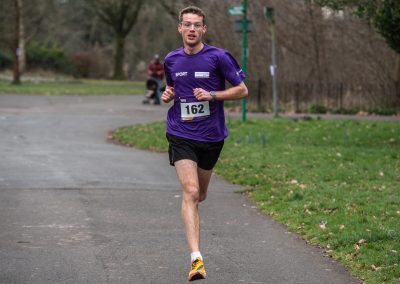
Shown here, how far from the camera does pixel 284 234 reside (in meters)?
9.43

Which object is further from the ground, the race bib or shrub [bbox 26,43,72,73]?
the race bib

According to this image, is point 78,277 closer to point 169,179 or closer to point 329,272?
point 329,272

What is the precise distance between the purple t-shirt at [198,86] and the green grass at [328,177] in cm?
167

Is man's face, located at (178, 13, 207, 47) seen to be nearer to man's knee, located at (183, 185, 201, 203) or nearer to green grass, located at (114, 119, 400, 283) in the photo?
man's knee, located at (183, 185, 201, 203)

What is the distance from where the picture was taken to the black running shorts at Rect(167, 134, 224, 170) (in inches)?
294

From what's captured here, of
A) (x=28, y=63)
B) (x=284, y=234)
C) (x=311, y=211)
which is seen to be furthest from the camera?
(x=28, y=63)

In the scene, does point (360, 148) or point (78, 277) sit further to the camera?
point (360, 148)

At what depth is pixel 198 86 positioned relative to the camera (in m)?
7.47

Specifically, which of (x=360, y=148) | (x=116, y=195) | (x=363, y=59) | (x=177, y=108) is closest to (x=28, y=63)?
(x=363, y=59)

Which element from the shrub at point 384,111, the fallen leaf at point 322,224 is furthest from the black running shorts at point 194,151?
the shrub at point 384,111

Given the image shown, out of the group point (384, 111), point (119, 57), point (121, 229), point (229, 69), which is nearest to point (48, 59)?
point (119, 57)

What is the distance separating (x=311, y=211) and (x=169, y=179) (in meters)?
3.73

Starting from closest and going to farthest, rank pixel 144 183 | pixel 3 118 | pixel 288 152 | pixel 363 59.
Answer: pixel 144 183 → pixel 288 152 → pixel 3 118 → pixel 363 59

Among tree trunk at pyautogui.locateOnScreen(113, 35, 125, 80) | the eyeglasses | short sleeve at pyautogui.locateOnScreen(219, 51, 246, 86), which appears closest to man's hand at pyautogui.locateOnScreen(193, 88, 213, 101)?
short sleeve at pyautogui.locateOnScreen(219, 51, 246, 86)
